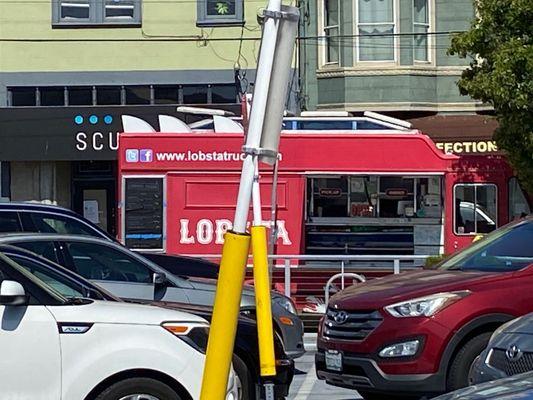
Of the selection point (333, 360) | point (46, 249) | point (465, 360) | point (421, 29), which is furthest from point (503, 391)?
point (421, 29)

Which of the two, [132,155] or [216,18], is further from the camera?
[216,18]

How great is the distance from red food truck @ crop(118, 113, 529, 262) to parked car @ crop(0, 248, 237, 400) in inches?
413

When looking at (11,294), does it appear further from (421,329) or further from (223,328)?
(421,329)

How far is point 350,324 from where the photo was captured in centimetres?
971

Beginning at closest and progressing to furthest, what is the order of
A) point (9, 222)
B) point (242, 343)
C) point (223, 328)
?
point (223, 328) < point (242, 343) < point (9, 222)

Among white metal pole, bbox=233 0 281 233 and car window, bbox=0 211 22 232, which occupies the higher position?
white metal pole, bbox=233 0 281 233

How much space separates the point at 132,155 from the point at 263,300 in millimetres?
13920

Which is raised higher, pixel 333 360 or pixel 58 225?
pixel 58 225

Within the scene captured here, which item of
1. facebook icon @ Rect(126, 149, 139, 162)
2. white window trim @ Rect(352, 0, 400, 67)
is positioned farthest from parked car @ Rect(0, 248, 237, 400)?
white window trim @ Rect(352, 0, 400, 67)

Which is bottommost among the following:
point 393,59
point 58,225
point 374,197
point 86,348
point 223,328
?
point 86,348

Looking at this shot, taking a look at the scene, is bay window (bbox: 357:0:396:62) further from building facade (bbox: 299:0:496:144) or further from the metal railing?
the metal railing

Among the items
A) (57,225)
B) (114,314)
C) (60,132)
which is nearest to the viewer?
(114,314)

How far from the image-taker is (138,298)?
11.0 meters

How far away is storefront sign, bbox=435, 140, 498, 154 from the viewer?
78.4ft
